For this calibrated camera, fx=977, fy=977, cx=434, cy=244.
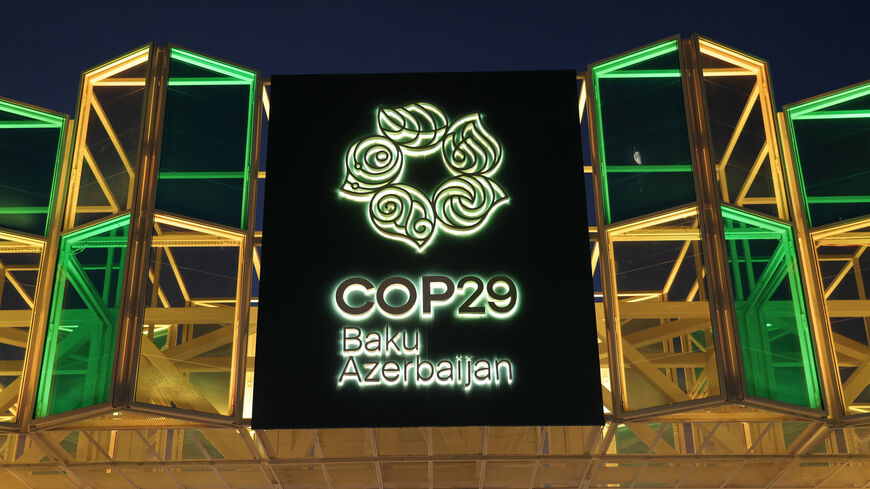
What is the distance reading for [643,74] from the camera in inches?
780

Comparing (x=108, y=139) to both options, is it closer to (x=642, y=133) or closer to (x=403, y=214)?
(x=403, y=214)

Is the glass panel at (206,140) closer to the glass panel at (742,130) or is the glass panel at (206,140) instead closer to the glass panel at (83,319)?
the glass panel at (83,319)

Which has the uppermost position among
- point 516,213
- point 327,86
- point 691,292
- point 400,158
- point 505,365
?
point 327,86

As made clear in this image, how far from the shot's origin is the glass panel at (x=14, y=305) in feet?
59.4

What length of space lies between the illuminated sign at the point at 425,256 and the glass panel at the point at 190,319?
665 mm

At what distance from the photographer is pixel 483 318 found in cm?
1814

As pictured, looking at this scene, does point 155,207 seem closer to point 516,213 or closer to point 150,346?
point 150,346

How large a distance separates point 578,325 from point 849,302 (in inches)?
207

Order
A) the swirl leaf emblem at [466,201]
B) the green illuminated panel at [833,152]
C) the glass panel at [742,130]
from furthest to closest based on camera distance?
the green illuminated panel at [833,152]
the swirl leaf emblem at [466,201]
the glass panel at [742,130]

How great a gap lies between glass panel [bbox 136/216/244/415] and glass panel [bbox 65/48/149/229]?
1.31 meters

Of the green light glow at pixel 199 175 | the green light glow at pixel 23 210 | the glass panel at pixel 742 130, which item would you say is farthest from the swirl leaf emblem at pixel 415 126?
the green light glow at pixel 23 210

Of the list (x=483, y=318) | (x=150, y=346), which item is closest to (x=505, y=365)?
(x=483, y=318)

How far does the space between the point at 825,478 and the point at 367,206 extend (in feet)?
Result: 36.1

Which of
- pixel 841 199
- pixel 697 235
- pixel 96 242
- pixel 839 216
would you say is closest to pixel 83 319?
pixel 96 242
